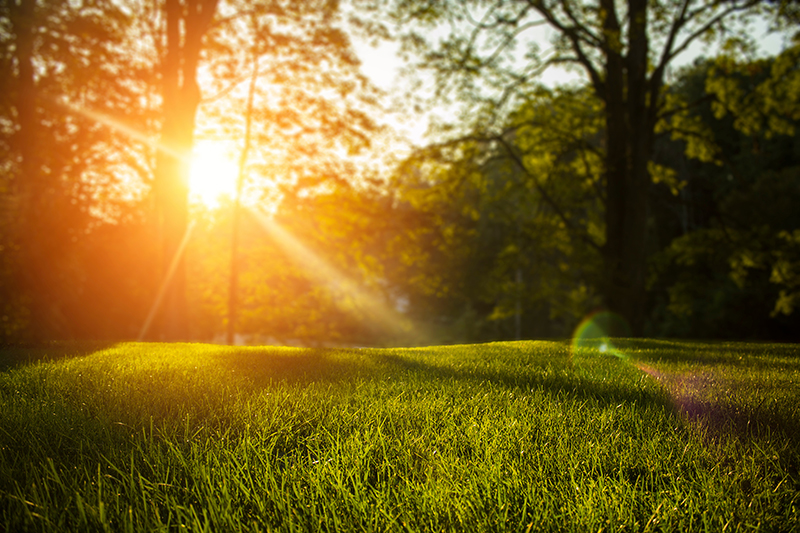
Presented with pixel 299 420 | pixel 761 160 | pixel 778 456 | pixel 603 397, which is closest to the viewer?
pixel 778 456

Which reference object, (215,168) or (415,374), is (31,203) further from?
(415,374)

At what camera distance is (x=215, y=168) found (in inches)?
584

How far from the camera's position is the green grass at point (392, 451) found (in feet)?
6.22

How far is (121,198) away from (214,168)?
6668 millimetres

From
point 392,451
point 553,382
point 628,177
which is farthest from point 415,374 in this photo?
point 628,177

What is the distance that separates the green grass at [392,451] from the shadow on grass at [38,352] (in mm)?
694

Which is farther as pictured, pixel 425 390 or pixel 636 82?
pixel 636 82

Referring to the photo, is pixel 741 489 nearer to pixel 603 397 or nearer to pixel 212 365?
pixel 603 397

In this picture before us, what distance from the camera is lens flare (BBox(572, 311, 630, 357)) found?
22.1 feet

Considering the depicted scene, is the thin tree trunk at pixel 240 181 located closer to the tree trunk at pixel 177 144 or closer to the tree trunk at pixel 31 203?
the tree trunk at pixel 177 144

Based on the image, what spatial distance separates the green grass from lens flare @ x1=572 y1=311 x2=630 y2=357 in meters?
2.34

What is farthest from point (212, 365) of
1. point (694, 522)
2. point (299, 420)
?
point (694, 522)

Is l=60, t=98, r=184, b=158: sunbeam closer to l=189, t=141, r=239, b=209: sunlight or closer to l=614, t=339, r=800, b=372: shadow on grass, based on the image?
l=189, t=141, r=239, b=209: sunlight

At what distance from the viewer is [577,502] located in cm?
196
